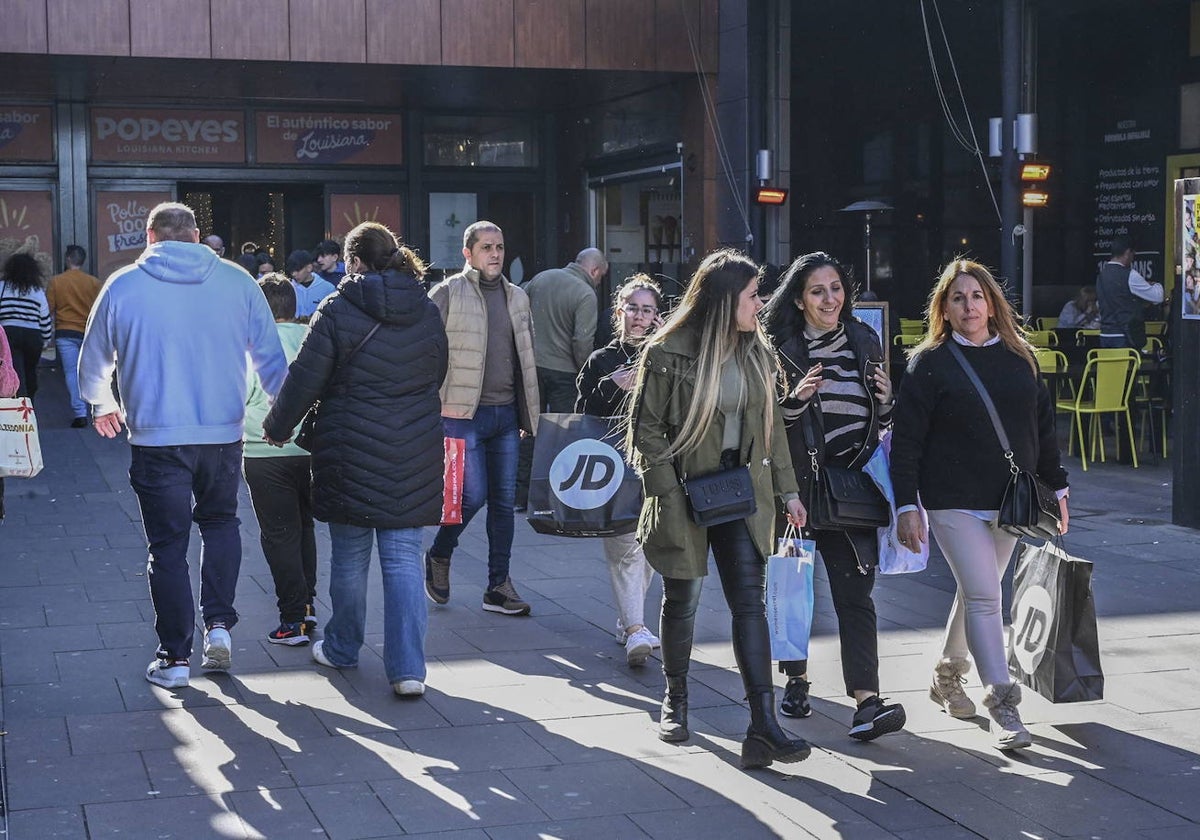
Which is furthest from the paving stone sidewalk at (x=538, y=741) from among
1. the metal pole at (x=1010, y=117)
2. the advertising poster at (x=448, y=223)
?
the advertising poster at (x=448, y=223)

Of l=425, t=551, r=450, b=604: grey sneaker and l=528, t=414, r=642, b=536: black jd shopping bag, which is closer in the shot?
l=528, t=414, r=642, b=536: black jd shopping bag

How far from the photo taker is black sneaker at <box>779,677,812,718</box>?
5949 mm

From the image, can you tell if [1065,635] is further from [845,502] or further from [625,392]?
[625,392]

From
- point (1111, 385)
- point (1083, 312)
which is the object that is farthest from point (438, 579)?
point (1083, 312)

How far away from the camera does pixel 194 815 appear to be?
4809 mm

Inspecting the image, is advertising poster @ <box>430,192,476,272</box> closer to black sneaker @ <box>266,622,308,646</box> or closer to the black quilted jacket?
black sneaker @ <box>266,622,308,646</box>

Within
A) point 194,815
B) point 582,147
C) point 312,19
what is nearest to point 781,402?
point 194,815

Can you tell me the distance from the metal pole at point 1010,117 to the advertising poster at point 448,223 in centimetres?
935

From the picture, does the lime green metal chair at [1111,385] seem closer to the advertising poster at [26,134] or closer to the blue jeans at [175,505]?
the blue jeans at [175,505]

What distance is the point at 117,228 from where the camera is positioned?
73.7ft

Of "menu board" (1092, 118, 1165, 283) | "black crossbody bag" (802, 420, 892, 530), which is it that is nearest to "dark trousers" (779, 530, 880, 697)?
"black crossbody bag" (802, 420, 892, 530)

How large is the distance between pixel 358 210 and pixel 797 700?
18.6 m

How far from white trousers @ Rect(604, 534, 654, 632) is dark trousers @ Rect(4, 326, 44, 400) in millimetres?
10951

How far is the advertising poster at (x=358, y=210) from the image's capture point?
2342 cm
